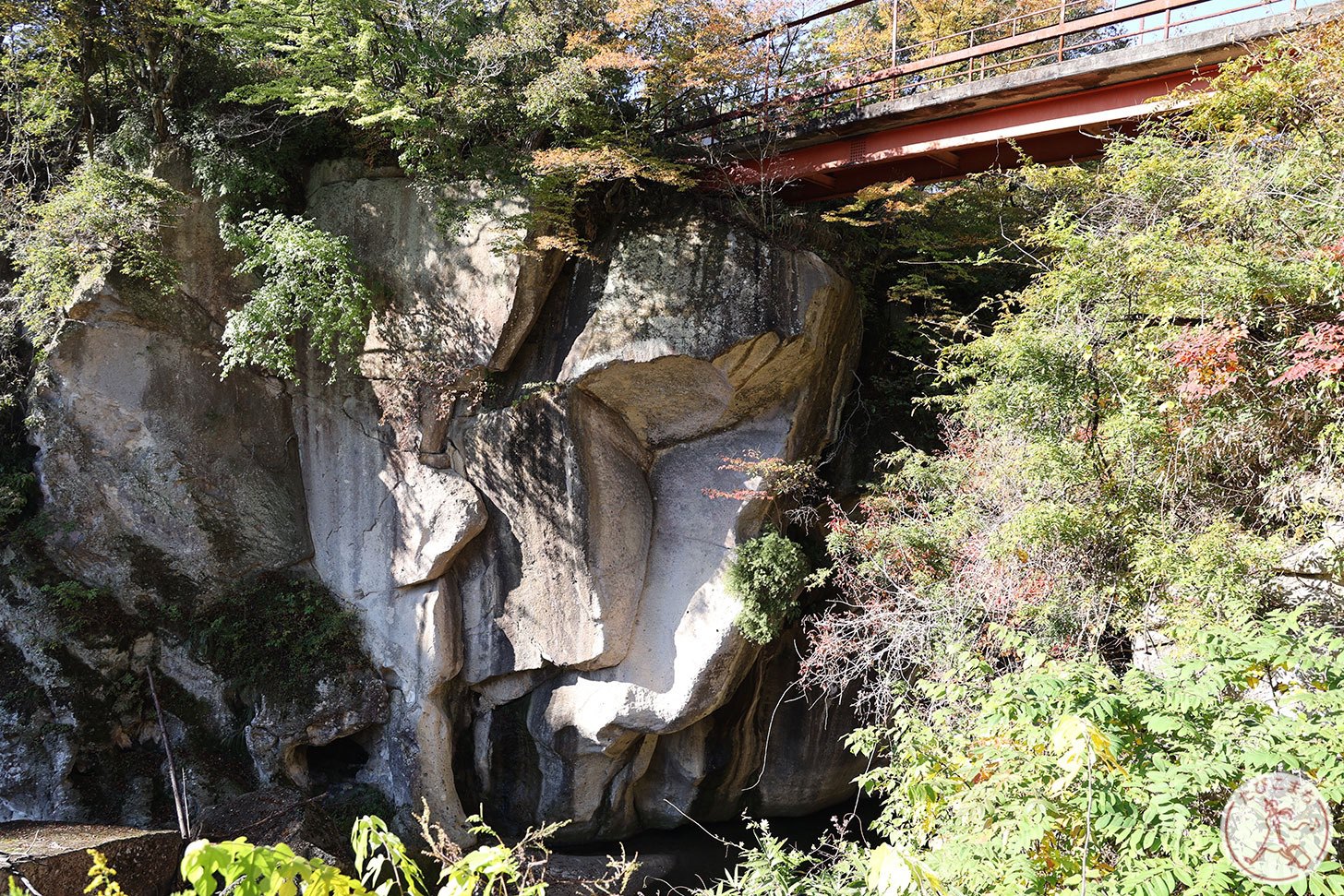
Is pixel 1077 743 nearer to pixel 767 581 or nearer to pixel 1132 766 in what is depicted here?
pixel 1132 766

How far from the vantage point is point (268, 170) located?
376 inches

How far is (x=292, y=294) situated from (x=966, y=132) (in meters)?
6.58

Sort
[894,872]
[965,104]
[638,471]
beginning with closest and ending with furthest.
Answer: [894,872]
[965,104]
[638,471]

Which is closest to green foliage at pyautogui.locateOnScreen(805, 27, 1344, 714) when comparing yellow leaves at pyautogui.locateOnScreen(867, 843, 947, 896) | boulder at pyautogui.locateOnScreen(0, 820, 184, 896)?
yellow leaves at pyautogui.locateOnScreen(867, 843, 947, 896)

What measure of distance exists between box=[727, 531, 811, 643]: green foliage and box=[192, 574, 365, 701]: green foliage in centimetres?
450

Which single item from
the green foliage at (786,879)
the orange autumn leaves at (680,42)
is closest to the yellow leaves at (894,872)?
the green foliage at (786,879)

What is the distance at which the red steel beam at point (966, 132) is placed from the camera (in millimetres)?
6734

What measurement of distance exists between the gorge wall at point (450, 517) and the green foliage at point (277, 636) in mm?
110

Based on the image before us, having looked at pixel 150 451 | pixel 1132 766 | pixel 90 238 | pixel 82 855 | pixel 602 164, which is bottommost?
pixel 82 855

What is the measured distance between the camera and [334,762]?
10.3 metres

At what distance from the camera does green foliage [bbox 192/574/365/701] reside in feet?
32.0

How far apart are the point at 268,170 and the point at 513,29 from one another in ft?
10.5

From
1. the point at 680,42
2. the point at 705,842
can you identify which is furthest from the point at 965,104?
the point at 705,842

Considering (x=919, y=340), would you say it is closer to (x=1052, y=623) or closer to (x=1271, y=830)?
(x=1052, y=623)
